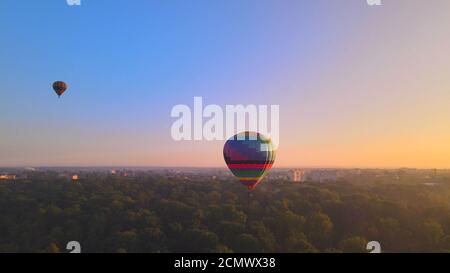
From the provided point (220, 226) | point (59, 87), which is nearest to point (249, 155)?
point (220, 226)

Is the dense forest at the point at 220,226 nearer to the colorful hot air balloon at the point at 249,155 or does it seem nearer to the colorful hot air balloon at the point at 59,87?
the colorful hot air balloon at the point at 249,155

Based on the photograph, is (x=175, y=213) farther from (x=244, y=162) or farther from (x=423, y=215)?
(x=423, y=215)

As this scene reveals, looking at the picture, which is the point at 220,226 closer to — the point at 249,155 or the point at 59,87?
the point at 249,155

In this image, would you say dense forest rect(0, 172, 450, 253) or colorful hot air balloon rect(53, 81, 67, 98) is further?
colorful hot air balloon rect(53, 81, 67, 98)

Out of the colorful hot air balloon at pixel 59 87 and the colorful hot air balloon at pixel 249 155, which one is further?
the colorful hot air balloon at pixel 59 87

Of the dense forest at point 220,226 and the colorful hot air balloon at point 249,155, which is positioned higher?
the colorful hot air balloon at point 249,155

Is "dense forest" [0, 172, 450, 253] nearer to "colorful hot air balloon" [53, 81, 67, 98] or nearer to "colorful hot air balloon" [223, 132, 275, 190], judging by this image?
"colorful hot air balloon" [223, 132, 275, 190]

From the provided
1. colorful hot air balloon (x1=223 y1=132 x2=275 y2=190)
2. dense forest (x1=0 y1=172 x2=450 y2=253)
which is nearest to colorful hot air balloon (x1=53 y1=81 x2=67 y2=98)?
dense forest (x1=0 y1=172 x2=450 y2=253)

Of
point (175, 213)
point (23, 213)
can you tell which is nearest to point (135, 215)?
point (175, 213)

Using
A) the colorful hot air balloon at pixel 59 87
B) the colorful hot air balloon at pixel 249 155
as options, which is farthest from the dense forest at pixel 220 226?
the colorful hot air balloon at pixel 59 87
